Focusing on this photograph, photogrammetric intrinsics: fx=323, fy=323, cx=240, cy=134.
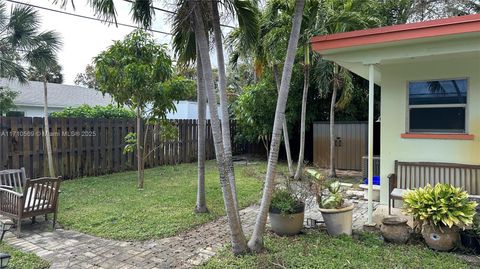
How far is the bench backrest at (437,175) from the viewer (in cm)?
498

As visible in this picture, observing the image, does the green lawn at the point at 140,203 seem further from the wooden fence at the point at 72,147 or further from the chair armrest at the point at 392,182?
Result: the chair armrest at the point at 392,182

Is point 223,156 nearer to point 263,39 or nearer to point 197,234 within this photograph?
point 197,234

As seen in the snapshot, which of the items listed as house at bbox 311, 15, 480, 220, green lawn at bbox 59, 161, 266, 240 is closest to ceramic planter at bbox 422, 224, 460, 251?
house at bbox 311, 15, 480, 220

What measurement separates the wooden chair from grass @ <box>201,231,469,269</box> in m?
2.85

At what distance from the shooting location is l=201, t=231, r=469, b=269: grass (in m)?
3.41

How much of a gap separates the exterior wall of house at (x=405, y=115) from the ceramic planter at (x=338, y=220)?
1930mm

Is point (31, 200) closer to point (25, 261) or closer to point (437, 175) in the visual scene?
point (25, 261)

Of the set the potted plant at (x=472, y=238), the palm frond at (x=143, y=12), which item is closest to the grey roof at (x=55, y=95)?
the palm frond at (x=143, y=12)

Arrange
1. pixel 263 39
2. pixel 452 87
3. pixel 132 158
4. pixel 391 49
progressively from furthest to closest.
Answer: pixel 132 158
pixel 263 39
pixel 452 87
pixel 391 49

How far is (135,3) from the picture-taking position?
185 inches

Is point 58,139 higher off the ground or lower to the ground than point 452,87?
lower

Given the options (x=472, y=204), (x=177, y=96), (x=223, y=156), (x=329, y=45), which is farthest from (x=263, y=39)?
→ (x=472, y=204)

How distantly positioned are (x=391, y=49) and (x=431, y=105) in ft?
5.18

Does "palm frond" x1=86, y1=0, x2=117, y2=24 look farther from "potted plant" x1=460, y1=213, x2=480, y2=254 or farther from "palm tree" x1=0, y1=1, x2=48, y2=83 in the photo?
"potted plant" x1=460, y1=213, x2=480, y2=254
